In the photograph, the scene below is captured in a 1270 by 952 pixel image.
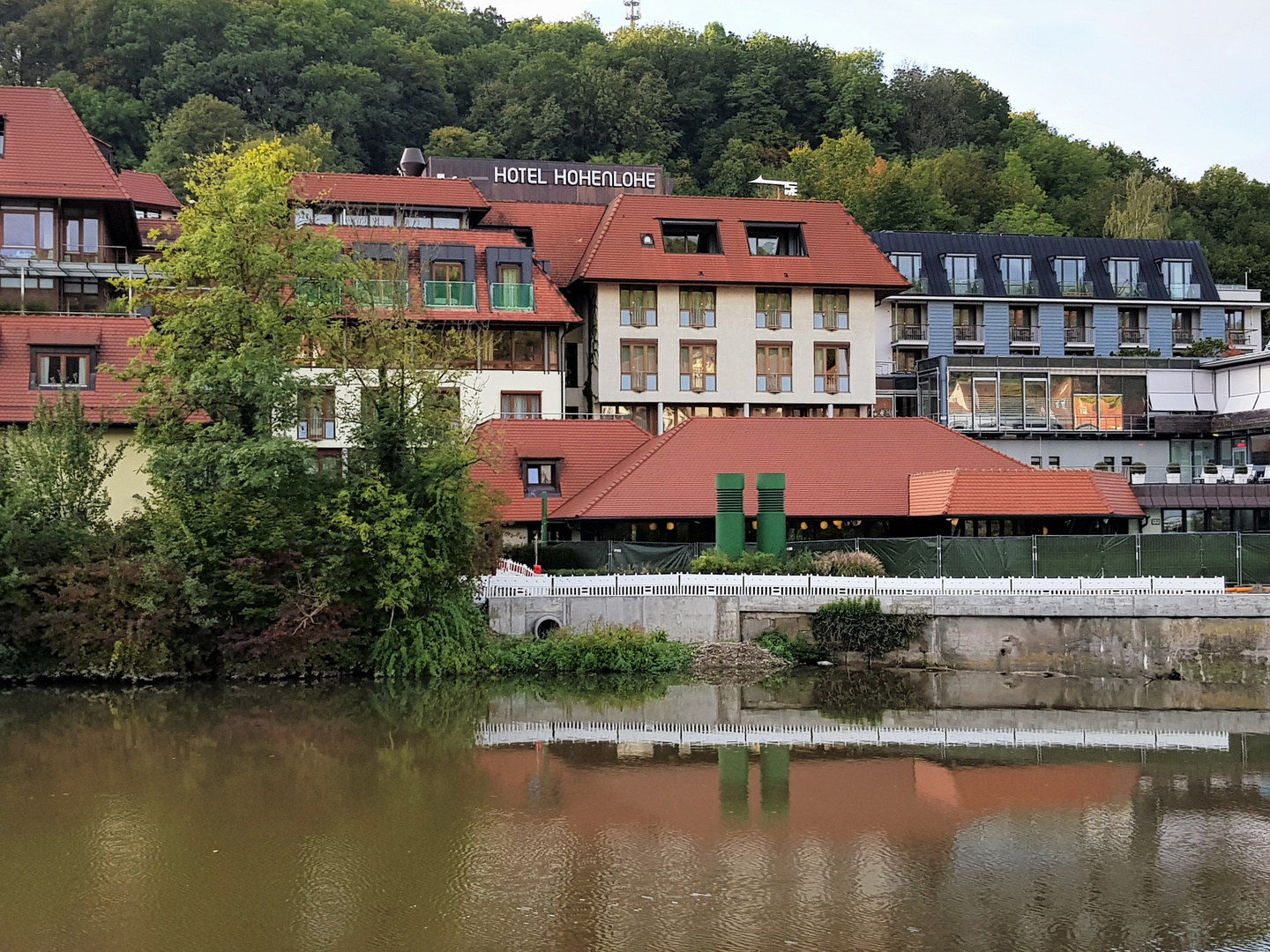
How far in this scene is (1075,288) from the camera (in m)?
79.0

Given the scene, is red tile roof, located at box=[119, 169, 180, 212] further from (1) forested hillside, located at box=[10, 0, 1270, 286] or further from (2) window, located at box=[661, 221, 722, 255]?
(2) window, located at box=[661, 221, 722, 255]

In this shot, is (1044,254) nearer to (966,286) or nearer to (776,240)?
(966,286)

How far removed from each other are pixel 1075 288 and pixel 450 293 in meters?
40.9

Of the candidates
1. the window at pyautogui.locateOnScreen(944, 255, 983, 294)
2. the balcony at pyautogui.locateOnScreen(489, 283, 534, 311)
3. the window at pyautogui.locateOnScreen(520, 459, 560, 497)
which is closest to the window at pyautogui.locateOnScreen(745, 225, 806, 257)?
the balcony at pyautogui.locateOnScreen(489, 283, 534, 311)

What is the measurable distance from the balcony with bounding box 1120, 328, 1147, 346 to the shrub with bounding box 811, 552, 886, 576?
46.5 metres

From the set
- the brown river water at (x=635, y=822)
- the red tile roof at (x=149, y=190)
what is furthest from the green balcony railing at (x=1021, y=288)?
the brown river water at (x=635, y=822)

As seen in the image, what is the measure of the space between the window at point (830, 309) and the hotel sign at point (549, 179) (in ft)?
40.2

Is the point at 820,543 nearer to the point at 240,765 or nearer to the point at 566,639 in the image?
the point at 566,639

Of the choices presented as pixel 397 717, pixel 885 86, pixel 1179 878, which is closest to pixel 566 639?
pixel 397 717

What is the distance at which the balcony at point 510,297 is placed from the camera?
55.7m

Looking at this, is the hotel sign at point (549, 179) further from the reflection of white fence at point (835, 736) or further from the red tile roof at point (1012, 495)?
the reflection of white fence at point (835, 736)

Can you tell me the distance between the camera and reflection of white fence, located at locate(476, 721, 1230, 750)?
2641 cm

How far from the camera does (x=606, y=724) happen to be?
28.4 metres

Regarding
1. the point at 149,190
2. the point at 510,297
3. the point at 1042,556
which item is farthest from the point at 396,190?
the point at 1042,556
